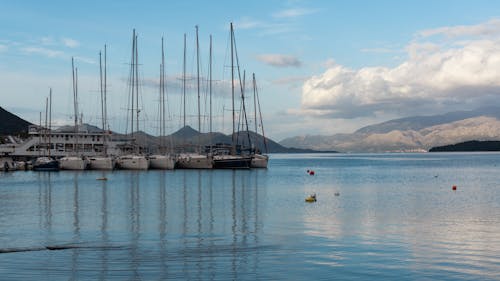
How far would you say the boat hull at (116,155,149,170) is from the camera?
113 m

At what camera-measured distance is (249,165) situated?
376ft

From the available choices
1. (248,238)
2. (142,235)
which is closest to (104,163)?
(142,235)

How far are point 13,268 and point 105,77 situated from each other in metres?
92.0

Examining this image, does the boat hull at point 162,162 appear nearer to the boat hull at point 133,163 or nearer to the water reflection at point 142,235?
the boat hull at point 133,163

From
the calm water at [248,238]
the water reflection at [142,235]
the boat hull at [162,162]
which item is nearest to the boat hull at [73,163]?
the boat hull at [162,162]

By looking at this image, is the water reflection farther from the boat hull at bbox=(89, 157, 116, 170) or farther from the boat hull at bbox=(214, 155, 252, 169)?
the boat hull at bbox=(89, 157, 116, 170)

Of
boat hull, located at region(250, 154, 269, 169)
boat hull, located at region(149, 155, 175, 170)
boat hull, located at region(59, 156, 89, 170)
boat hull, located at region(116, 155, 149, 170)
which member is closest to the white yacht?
boat hull, located at region(149, 155, 175, 170)

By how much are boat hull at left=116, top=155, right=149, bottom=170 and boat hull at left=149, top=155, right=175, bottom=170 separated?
1.33 m

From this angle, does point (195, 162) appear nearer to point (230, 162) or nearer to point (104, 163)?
point (230, 162)

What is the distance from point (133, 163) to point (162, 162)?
18.2 feet

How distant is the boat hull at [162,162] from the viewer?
372ft

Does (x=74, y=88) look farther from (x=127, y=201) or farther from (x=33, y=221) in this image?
(x=33, y=221)

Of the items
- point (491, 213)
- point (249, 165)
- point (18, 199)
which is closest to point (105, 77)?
point (249, 165)

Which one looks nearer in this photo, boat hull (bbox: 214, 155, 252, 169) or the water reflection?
the water reflection
